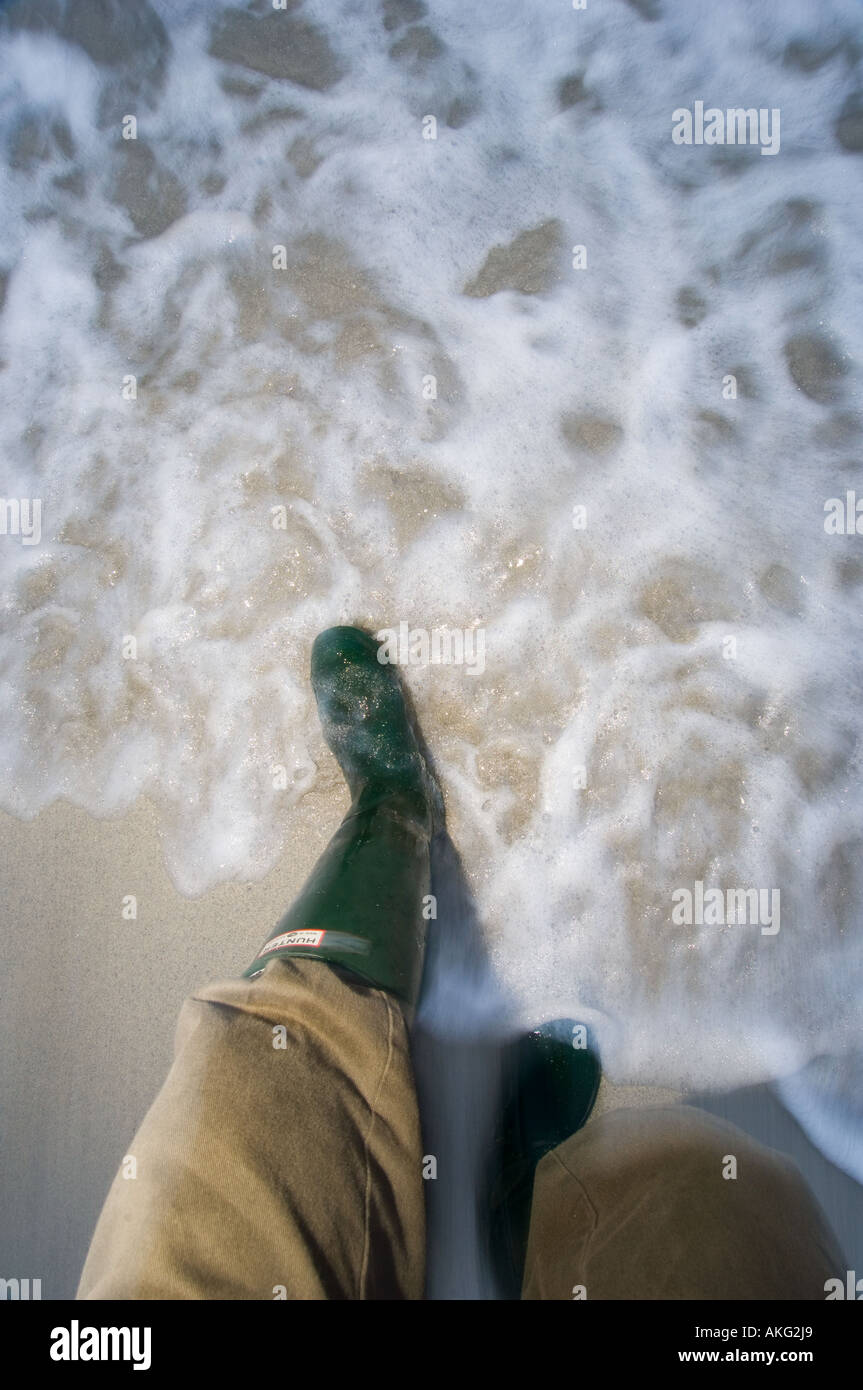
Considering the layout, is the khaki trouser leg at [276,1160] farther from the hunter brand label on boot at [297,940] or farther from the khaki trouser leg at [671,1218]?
the khaki trouser leg at [671,1218]

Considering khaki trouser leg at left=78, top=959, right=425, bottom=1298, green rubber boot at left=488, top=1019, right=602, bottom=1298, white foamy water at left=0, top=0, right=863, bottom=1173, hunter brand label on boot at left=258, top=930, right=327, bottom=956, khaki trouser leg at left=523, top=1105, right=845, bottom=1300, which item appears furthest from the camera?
white foamy water at left=0, top=0, right=863, bottom=1173

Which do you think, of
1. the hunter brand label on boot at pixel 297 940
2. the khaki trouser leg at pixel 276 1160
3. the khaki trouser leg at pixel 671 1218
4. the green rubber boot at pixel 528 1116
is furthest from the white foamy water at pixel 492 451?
the khaki trouser leg at pixel 276 1160

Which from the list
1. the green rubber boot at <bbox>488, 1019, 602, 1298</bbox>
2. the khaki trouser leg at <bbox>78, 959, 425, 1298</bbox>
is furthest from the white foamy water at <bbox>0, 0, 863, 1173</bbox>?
the khaki trouser leg at <bbox>78, 959, 425, 1298</bbox>

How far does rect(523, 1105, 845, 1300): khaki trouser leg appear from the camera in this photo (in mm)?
1345

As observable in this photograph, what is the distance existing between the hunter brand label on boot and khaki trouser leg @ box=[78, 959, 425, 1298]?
7 cm

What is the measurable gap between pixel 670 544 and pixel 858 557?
0.50 meters

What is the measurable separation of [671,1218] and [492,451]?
1.78 m

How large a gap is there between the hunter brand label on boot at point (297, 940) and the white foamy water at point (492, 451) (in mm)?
459

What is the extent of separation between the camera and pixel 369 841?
1847 mm

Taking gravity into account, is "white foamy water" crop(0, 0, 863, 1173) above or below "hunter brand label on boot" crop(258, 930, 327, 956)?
above

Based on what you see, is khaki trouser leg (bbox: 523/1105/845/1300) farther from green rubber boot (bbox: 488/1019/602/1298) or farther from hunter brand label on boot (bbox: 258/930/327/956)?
hunter brand label on boot (bbox: 258/930/327/956)

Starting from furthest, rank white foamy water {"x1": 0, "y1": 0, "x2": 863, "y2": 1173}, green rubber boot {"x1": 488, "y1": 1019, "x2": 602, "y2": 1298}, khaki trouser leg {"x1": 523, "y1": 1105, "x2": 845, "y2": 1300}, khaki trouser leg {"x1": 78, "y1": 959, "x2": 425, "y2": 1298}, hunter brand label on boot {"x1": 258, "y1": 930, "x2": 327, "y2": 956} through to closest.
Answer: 1. white foamy water {"x1": 0, "y1": 0, "x2": 863, "y2": 1173}
2. green rubber boot {"x1": 488, "y1": 1019, "x2": 602, "y2": 1298}
3. hunter brand label on boot {"x1": 258, "y1": 930, "x2": 327, "y2": 956}
4. khaki trouser leg {"x1": 523, "y1": 1105, "x2": 845, "y2": 1300}
5. khaki trouser leg {"x1": 78, "y1": 959, "x2": 425, "y2": 1298}

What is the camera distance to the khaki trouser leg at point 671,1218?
4.41ft

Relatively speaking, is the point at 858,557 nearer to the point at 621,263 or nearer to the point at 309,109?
the point at 621,263
